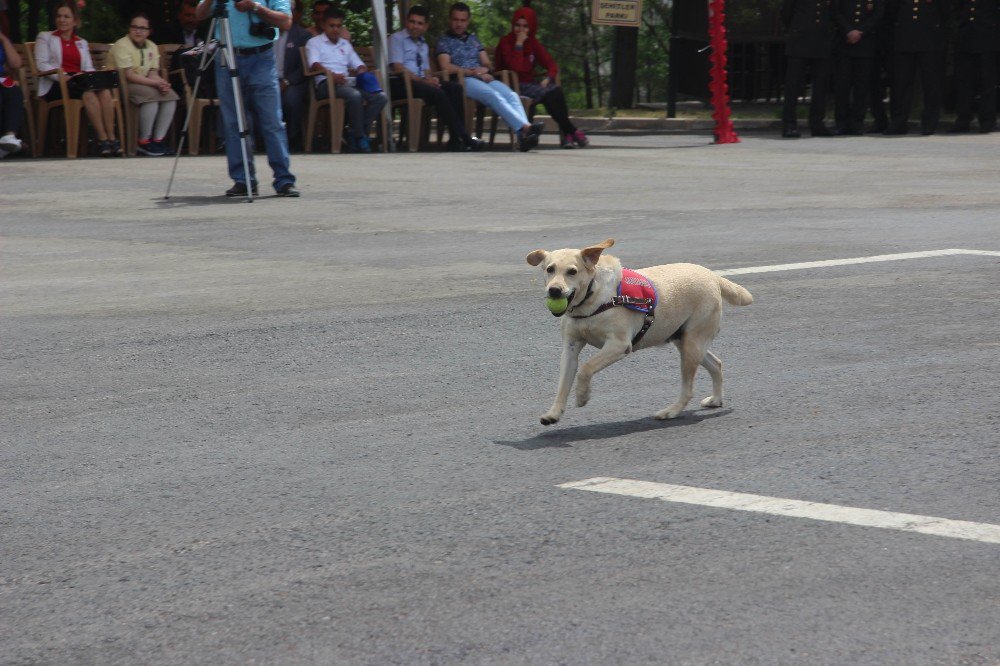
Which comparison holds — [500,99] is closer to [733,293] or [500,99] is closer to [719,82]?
[719,82]

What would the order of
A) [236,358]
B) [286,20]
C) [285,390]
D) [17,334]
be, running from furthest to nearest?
[286,20]
[17,334]
[236,358]
[285,390]

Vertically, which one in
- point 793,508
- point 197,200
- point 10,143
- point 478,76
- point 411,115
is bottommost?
point 793,508

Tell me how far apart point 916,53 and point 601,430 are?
19.0 meters

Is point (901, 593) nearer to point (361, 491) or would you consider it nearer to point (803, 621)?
point (803, 621)

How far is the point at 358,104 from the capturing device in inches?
816

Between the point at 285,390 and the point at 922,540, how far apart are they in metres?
3.29

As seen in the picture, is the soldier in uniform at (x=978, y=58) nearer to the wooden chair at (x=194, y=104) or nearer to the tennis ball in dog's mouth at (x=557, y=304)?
the wooden chair at (x=194, y=104)

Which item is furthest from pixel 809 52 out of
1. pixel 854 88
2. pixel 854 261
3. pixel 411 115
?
Answer: pixel 854 261

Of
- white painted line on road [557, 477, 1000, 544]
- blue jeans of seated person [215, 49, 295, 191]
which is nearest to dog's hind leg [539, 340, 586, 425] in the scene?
white painted line on road [557, 477, 1000, 544]

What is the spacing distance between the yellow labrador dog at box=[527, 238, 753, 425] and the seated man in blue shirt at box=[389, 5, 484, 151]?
14989 millimetres

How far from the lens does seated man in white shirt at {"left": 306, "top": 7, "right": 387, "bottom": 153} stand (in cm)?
2042

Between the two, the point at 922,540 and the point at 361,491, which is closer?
the point at 922,540

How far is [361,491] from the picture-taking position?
553cm

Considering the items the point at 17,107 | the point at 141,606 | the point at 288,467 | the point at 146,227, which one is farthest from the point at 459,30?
the point at 141,606
